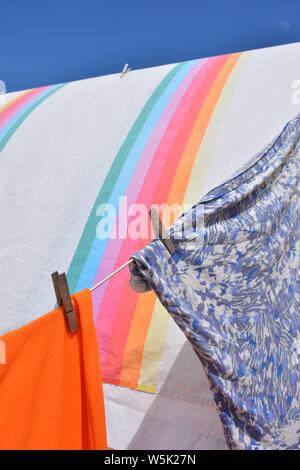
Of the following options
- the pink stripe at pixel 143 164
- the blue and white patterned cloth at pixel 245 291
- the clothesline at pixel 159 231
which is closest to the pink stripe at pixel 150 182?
the pink stripe at pixel 143 164

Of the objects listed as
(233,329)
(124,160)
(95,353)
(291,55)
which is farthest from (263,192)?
(291,55)

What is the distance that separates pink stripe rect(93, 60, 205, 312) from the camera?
1576mm

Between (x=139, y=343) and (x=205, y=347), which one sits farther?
(x=139, y=343)

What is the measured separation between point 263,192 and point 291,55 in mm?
1091

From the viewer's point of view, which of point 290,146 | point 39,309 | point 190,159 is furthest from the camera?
point 190,159

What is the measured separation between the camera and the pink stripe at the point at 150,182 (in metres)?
1.46

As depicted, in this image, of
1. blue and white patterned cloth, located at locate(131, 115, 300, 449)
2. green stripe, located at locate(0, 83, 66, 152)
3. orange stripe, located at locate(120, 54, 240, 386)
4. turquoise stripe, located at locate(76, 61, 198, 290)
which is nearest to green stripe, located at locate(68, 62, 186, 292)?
turquoise stripe, located at locate(76, 61, 198, 290)

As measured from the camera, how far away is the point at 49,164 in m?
1.99

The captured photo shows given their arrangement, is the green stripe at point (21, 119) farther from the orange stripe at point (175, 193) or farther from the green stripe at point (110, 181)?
the orange stripe at point (175, 193)

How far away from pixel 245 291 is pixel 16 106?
1.95 metres

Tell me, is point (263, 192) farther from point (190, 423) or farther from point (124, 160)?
point (124, 160)

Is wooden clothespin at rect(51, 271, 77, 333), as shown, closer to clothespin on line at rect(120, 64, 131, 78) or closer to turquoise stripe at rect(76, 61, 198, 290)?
turquoise stripe at rect(76, 61, 198, 290)

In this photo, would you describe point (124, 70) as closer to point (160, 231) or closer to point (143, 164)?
point (143, 164)

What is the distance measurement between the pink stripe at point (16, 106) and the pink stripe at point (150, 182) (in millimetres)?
963
